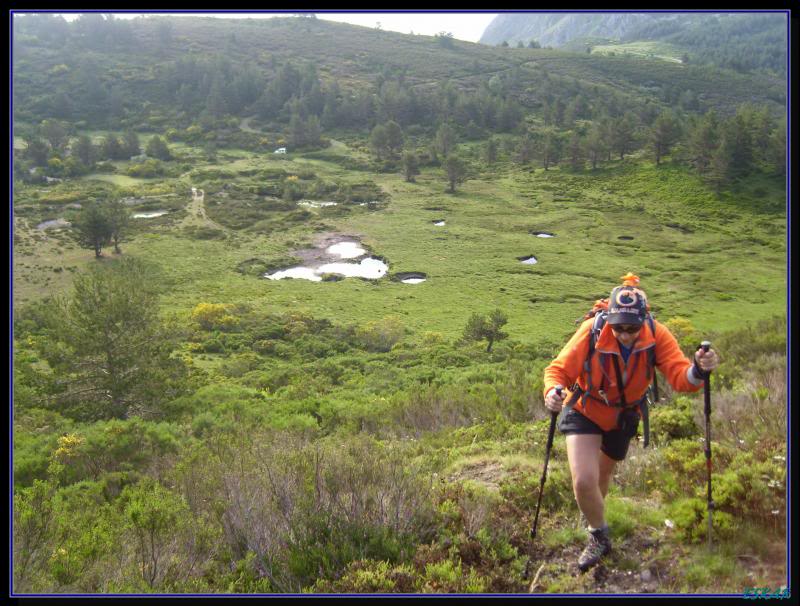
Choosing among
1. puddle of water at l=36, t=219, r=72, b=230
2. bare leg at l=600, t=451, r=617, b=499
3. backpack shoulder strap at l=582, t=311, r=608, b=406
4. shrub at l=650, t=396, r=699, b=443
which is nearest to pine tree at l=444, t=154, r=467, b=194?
puddle of water at l=36, t=219, r=72, b=230

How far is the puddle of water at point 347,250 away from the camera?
4903 cm

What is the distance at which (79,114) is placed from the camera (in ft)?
341

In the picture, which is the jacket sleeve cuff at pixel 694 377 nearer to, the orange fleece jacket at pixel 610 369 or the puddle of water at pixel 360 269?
the orange fleece jacket at pixel 610 369

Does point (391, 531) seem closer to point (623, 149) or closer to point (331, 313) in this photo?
point (331, 313)

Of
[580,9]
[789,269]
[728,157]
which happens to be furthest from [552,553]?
[728,157]

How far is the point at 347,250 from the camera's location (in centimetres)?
5034

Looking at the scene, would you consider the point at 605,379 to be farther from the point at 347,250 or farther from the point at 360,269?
the point at 347,250

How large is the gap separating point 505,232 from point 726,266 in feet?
67.4

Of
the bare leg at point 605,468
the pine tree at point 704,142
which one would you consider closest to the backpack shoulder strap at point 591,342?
the bare leg at point 605,468

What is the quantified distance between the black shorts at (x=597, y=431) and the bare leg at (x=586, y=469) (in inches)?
1.9

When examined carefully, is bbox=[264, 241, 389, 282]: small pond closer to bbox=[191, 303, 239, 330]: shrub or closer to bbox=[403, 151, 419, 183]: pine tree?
bbox=[191, 303, 239, 330]: shrub

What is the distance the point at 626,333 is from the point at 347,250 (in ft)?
155

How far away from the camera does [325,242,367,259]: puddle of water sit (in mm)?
49031

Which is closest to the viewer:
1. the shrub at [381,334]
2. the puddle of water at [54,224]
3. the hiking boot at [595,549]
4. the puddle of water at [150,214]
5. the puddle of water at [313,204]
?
the hiking boot at [595,549]
